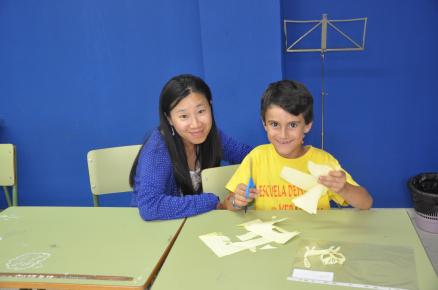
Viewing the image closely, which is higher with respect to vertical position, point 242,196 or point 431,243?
point 242,196

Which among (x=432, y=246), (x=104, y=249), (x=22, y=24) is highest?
(x=22, y=24)

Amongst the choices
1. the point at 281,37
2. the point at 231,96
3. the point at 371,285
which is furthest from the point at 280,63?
the point at 371,285

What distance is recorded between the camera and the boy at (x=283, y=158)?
1563mm

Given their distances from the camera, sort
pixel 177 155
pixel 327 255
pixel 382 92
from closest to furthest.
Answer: pixel 327 255, pixel 177 155, pixel 382 92

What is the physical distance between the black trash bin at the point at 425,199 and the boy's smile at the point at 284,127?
160cm

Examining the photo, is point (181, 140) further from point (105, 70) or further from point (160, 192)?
point (105, 70)

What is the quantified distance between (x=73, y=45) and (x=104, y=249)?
240 cm

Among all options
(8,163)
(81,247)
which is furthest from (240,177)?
(8,163)

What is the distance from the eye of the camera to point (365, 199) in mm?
1530

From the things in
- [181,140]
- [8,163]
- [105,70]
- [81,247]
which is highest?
[105,70]

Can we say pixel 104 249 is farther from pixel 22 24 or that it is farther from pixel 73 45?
pixel 22 24

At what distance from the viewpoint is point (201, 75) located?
3.17m

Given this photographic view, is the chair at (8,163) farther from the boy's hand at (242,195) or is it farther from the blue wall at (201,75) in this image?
the boy's hand at (242,195)

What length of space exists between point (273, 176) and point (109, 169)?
0.99 metres
